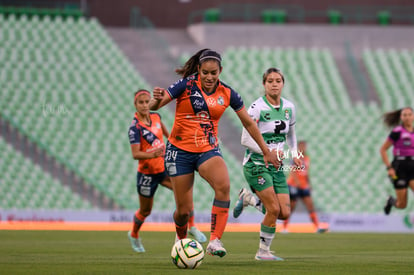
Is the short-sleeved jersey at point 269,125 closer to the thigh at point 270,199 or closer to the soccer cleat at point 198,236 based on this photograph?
the thigh at point 270,199

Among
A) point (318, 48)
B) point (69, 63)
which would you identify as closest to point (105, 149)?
point (69, 63)

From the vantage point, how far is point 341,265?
32.0 ft

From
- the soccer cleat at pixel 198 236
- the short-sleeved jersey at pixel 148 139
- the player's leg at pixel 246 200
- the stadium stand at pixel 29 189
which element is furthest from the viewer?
the stadium stand at pixel 29 189

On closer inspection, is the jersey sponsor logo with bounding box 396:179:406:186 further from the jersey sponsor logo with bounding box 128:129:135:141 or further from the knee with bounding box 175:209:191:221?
the knee with bounding box 175:209:191:221

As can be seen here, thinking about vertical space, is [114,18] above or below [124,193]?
above

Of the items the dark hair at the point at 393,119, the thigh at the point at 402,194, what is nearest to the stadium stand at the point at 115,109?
the thigh at the point at 402,194

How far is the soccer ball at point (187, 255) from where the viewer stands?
9.03 m

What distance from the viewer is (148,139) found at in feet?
43.2

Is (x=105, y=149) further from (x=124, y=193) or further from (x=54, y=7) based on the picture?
(x=54, y=7)

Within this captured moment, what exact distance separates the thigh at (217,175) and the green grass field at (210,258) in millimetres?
855

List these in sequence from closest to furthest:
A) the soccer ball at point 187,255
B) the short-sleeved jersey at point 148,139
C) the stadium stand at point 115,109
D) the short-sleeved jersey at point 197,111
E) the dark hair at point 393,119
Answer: the soccer ball at point 187,255 < the short-sleeved jersey at point 197,111 < the short-sleeved jersey at point 148,139 < the dark hair at point 393,119 < the stadium stand at point 115,109

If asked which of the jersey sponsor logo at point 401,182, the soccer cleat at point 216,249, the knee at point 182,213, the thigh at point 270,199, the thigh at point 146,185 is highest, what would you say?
the thigh at point 270,199

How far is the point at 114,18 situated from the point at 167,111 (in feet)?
24.8

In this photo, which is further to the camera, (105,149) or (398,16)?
(398,16)
